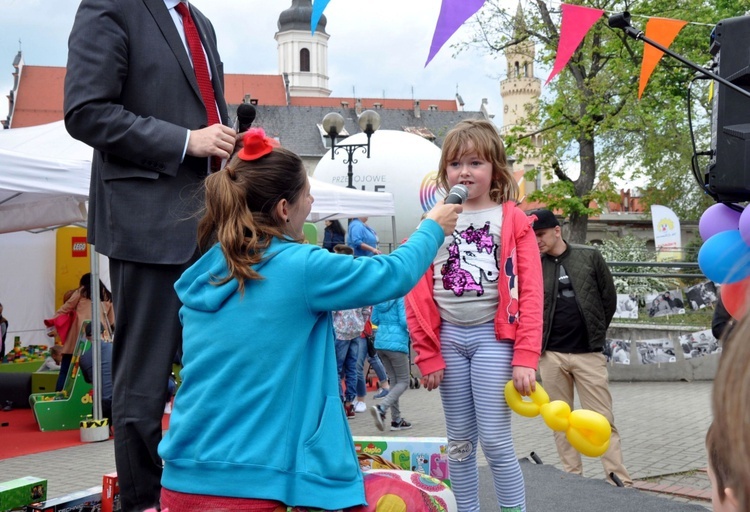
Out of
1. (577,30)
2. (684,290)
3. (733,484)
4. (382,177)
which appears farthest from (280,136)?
(733,484)

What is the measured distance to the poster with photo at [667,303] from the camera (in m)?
11.9

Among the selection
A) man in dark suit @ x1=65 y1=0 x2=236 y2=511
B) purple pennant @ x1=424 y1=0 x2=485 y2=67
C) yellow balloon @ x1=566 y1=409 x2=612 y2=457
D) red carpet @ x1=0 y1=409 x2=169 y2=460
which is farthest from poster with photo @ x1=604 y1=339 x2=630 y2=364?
man in dark suit @ x1=65 y1=0 x2=236 y2=511

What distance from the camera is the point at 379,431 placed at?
27.4 ft

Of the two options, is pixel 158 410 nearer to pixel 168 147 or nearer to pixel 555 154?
pixel 168 147

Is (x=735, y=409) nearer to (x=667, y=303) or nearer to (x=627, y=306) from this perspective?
(x=667, y=303)

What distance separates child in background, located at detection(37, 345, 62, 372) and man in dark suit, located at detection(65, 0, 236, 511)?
337 inches

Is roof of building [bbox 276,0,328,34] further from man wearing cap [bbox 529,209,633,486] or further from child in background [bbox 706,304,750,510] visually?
child in background [bbox 706,304,750,510]

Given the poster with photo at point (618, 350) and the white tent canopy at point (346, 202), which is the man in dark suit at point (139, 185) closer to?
the white tent canopy at point (346, 202)

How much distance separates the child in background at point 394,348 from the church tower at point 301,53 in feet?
291

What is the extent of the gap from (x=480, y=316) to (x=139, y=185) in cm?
145

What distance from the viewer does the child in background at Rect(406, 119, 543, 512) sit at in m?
3.15

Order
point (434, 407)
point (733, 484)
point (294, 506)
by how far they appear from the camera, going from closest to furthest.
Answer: point (733, 484)
point (294, 506)
point (434, 407)

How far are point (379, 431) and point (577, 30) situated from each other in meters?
4.92

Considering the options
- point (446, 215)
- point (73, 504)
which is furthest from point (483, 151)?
point (73, 504)
